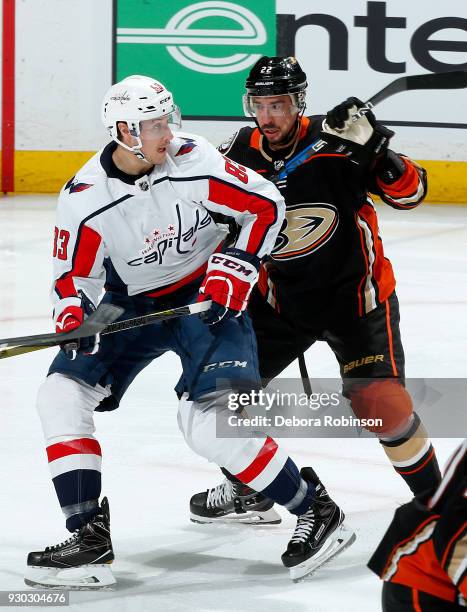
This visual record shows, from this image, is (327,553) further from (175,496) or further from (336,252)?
(336,252)

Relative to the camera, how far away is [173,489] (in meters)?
3.33

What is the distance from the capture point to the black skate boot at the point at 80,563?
108 inches

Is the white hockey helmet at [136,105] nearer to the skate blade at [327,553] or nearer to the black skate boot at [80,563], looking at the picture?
the black skate boot at [80,563]

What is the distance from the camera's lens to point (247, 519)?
10.5ft

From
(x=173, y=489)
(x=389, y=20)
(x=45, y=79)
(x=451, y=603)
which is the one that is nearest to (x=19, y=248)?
(x=45, y=79)

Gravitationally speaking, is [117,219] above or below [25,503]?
above

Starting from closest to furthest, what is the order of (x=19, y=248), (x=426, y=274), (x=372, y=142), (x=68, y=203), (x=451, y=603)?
(x=451, y=603) → (x=68, y=203) → (x=372, y=142) → (x=426, y=274) → (x=19, y=248)

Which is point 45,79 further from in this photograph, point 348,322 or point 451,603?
point 451,603

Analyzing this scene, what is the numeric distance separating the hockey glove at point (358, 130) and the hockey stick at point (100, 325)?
54cm

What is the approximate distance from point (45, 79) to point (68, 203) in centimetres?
506

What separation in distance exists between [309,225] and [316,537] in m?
0.76

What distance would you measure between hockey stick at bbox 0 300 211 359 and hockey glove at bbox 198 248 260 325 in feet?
0.08

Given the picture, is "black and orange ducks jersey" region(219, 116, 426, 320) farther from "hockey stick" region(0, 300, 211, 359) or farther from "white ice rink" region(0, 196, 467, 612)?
"white ice rink" region(0, 196, 467, 612)

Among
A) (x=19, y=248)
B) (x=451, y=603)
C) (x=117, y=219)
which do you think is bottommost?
(x=19, y=248)
